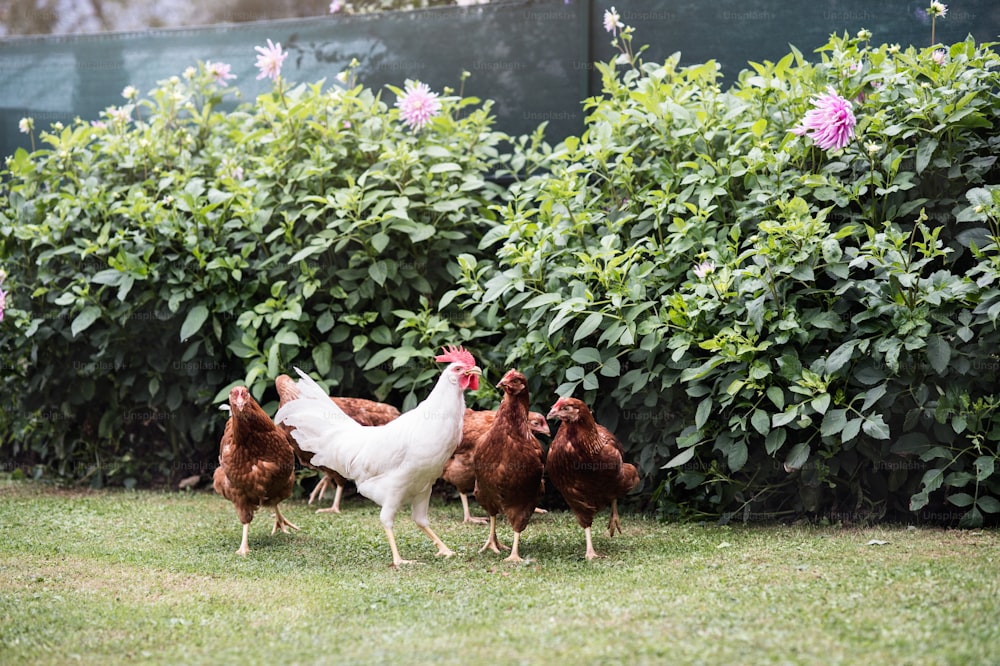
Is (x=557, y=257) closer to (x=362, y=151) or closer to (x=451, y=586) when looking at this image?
(x=362, y=151)

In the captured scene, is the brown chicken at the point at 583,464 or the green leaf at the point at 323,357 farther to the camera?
the green leaf at the point at 323,357

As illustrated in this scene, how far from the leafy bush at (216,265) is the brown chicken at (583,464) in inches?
66.2

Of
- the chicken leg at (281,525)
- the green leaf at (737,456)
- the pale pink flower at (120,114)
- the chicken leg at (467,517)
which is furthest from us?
the pale pink flower at (120,114)

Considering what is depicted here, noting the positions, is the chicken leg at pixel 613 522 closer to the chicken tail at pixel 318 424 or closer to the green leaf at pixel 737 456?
the green leaf at pixel 737 456

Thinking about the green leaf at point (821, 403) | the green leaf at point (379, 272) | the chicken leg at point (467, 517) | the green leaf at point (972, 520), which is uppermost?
the green leaf at point (379, 272)

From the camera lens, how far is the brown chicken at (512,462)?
5.07 meters

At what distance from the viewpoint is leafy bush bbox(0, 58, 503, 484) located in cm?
686

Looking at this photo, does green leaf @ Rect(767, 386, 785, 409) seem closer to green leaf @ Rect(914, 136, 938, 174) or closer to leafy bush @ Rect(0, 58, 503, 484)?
green leaf @ Rect(914, 136, 938, 174)

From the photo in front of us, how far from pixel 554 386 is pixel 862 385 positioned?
1.99 meters

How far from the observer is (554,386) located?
21.1 feet

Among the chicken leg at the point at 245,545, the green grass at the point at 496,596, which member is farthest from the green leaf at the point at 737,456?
the chicken leg at the point at 245,545

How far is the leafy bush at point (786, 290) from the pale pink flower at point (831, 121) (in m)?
0.17

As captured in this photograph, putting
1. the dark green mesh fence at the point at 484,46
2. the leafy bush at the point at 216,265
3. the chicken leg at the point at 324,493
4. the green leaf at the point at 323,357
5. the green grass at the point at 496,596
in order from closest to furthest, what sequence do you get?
the green grass at the point at 496,596 → the chicken leg at the point at 324,493 → the green leaf at the point at 323,357 → the leafy bush at the point at 216,265 → the dark green mesh fence at the point at 484,46

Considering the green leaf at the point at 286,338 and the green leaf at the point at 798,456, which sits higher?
the green leaf at the point at 286,338
